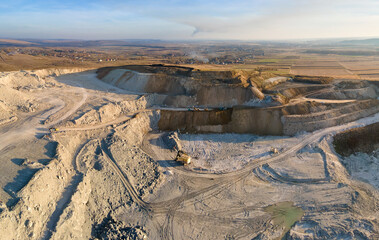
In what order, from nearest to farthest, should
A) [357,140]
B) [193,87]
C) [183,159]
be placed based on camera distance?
1. [183,159]
2. [357,140]
3. [193,87]

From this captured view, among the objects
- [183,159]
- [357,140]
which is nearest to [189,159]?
[183,159]

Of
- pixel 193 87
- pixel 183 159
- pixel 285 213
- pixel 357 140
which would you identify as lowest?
pixel 285 213

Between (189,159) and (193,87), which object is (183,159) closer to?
(189,159)

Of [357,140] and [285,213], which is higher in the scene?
[357,140]

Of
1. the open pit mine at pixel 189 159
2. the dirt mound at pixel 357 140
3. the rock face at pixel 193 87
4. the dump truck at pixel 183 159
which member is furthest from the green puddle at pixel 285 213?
the rock face at pixel 193 87

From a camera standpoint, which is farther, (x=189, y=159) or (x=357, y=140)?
(x=357, y=140)

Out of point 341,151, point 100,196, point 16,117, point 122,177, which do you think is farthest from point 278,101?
point 16,117
